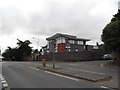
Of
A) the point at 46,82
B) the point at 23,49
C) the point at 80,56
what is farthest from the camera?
the point at 23,49

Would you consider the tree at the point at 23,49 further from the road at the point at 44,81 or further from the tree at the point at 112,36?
the road at the point at 44,81

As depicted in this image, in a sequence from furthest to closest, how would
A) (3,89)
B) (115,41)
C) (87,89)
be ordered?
1. (115,41)
2. (3,89)
3. (87,89)

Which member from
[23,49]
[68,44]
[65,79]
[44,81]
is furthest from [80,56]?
[23,49]

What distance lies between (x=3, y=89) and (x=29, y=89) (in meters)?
1.73

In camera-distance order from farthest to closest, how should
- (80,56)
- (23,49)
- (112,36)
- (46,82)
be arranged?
1. (23,49)
2. (80,56)
3. (112,36)
4. (46,82)

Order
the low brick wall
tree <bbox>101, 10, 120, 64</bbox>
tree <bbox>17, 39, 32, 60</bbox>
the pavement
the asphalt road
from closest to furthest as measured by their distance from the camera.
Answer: the asphalt road < the pavement < tree <bbox>101, 10, 120, 64</bbox> < the low brick wall < tree <bbox>17, 39, 32, 60</bbox>

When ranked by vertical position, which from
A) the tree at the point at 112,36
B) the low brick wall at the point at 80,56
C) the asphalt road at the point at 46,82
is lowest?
the asphalt road at the point at 46,82

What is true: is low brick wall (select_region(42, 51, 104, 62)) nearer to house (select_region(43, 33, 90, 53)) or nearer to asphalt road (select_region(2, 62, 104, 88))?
house (select_region(43, 33, 90, 53))

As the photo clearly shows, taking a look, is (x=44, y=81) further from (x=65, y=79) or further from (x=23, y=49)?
(x=23, y=49)

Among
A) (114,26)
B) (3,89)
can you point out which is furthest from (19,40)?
(3,89)

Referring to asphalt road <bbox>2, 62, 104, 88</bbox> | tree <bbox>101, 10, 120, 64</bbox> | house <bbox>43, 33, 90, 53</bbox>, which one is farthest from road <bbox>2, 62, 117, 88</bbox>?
house <bbox>43, 33, 90, 53</bbox>

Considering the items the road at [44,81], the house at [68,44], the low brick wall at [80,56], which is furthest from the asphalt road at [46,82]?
the house at [68,44]

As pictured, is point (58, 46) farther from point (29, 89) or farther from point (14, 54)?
point (29, 89)

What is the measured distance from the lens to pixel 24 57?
3364 inches
